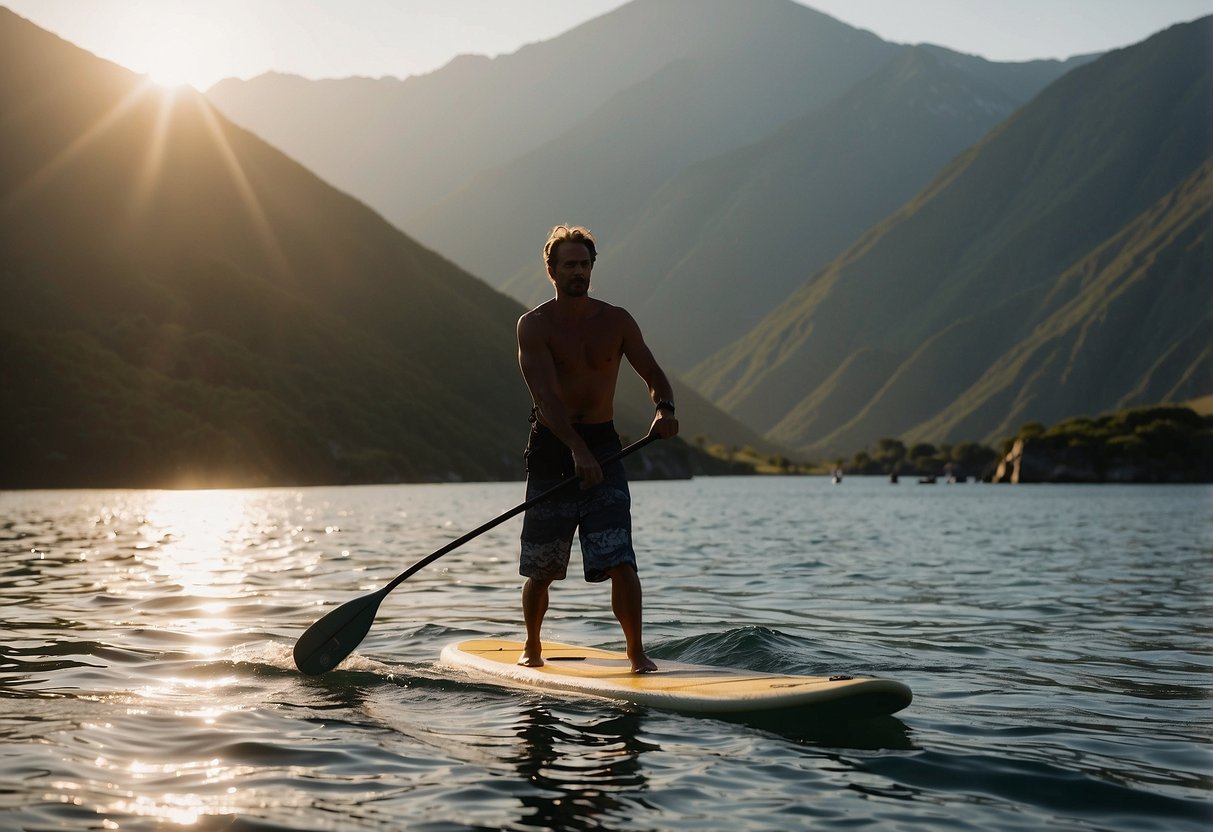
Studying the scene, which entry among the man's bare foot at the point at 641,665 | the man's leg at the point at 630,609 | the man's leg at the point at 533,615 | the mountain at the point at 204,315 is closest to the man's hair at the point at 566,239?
the man's leg at the point at 630,609

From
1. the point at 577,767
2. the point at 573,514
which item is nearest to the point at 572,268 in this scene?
the point at 573,514

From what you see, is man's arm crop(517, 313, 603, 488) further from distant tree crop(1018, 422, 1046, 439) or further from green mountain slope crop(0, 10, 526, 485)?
distant tree crop(1018, 422, 1046, 439)

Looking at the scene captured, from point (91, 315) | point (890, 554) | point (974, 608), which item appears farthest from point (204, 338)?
point (974, 608)

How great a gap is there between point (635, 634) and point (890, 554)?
2184cm

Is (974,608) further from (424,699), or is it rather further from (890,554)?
(890,554)

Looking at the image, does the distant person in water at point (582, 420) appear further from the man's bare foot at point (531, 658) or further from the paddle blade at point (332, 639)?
the paddle blade at point (332, 639)

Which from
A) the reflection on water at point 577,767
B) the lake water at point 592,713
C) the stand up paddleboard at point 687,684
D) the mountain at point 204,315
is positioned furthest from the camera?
the mountain at point 204,315

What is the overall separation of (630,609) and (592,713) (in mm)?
1095

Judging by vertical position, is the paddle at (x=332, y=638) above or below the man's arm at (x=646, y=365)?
below

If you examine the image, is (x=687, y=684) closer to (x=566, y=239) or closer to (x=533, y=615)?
(x=533, y=615)

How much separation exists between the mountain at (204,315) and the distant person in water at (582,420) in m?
110

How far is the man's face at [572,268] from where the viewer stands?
10.5 meters

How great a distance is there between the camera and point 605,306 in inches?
427

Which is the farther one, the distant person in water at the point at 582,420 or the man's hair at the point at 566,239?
the man's hair at the point at 566,239
